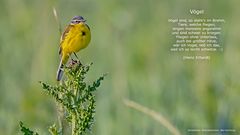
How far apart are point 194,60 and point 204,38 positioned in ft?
1.33

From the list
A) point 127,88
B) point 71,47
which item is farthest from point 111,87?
point 71,47

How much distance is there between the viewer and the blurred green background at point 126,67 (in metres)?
6.00

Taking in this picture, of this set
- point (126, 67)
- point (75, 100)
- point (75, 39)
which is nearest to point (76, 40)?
point (75, 39)

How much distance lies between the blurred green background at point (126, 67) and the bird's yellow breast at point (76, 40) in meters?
1.28

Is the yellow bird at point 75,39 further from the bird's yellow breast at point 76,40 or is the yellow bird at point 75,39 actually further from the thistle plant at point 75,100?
the thistle plant at point 75,100

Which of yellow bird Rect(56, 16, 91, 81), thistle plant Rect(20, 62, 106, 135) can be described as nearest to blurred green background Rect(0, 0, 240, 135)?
yellow bird Rect(56, 16, 91, 81)

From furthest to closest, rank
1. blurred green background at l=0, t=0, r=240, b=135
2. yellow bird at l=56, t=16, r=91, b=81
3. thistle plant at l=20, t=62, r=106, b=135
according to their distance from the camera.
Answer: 1. blurred green background at l=0, t=0, r=240, b=135
2. yellow bird at l=56, t=16, r=91, b=81
3. thistle plant at l=20, t=62, r=106, b=135

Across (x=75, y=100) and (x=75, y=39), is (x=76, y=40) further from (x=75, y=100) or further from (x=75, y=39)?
(x=75, y=100)

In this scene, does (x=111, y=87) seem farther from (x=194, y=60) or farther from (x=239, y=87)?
(x=239, y=87)

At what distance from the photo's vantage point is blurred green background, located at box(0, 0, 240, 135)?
6.00 meters

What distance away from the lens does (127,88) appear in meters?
6.42

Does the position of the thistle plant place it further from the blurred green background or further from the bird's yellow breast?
the blurred green background

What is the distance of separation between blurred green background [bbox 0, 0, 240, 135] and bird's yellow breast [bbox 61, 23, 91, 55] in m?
1.28

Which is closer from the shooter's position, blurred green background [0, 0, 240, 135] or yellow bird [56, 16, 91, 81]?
yellow bird [56, 16, 91, 81]
